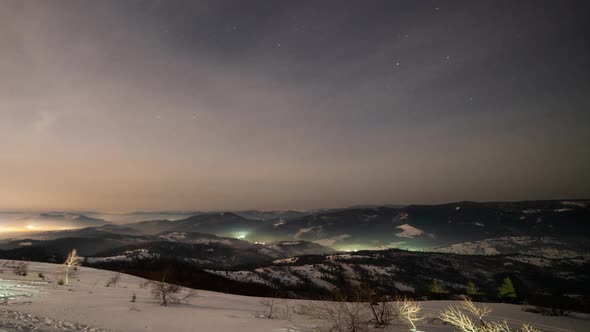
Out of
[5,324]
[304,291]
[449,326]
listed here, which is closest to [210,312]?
[5,324]

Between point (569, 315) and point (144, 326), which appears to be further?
point (569, 315)

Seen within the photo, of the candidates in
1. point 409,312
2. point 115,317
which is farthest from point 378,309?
point 115,317

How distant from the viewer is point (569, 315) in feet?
61.6

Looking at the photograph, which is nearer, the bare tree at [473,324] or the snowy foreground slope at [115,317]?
the bare tree at [473,324]

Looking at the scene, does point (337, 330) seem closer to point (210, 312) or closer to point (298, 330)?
point (298, 330)

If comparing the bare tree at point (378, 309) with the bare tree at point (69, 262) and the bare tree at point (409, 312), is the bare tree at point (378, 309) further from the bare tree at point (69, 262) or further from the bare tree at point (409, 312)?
the bare tree at point (69, 262)

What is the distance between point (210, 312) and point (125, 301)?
15.2 feet

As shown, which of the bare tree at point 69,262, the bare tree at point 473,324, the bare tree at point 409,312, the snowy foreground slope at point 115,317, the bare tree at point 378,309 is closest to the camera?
the bare tree at point 473,324

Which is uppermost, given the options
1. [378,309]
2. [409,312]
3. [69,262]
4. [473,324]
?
[473,324]

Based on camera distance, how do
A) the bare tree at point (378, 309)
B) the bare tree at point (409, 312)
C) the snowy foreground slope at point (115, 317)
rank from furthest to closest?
the bare tree at point (378, 309) → the bare tree at point (409, 312) → the snowy foreground slope at point (115, 317)

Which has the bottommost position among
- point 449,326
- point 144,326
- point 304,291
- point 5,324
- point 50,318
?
point 304,291

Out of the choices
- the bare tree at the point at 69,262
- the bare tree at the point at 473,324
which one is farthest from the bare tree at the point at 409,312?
the bare tree at the point at 69,262

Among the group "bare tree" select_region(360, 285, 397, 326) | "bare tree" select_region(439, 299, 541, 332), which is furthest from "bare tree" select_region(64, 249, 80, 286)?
"bare tree" select_region(439, 299, 541, 332)

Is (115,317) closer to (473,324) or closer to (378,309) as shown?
(378,309)
